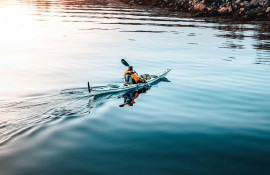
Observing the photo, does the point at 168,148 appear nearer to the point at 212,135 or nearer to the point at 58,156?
the point at 212,135

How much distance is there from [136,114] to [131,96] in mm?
3501

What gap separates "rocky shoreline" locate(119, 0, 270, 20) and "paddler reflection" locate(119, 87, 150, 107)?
47969mm

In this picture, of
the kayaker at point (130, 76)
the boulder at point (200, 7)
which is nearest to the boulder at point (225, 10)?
the boulder at point (200, 7)

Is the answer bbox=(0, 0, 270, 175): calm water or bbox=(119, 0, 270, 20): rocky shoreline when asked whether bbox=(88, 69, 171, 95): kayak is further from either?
bbox=(119, 0, 270, 20): rocky shoreline

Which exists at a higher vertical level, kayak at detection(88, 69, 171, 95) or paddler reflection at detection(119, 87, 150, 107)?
kayak at detection(88, 69, 171, 95)

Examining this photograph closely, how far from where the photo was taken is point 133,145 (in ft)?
41.8

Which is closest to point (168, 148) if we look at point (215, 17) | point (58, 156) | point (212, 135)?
point (212, 135)

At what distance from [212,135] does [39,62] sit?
20.2m

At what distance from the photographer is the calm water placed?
37.5ft

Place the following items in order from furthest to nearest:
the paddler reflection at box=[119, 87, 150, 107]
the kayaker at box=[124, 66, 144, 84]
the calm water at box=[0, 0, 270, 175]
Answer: the kayaker at box=[124, 66, 144, 84] < the paddler reflection at box=[119, 87, 150, 107] < the calm water at box=[0, 0, 270, 175]

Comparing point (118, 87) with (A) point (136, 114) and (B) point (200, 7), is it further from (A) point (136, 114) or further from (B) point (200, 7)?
(B) point (200, 7)

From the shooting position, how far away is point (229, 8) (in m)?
67.2

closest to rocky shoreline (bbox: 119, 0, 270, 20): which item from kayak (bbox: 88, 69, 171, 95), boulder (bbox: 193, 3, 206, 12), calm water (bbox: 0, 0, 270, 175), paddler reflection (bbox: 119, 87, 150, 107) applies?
boulder (bbox: 193, 3, 206, 12)

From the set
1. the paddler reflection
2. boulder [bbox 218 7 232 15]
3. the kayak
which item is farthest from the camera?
boulder [bbox 218 7 232 15]
